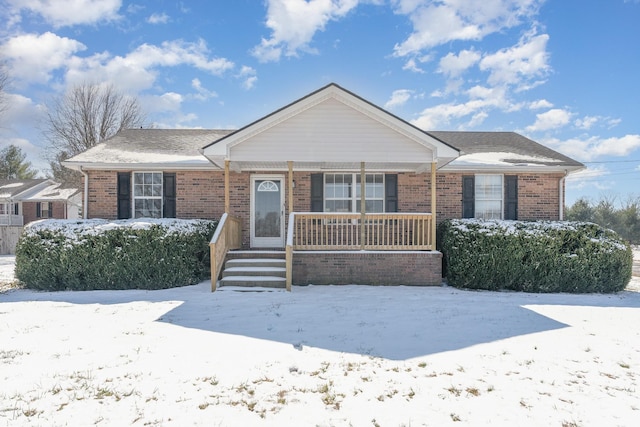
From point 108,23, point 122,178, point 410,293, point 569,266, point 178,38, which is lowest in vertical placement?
point 410,293

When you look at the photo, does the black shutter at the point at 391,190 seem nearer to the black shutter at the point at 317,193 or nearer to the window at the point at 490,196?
the black shutter at the point at 317,193

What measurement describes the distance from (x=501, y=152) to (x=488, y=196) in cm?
196

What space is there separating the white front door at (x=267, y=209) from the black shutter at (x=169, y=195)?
229cm

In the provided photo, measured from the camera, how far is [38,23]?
1317cm

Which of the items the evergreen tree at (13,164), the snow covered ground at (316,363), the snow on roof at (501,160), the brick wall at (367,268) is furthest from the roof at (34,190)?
the snow on roof at (501,160)

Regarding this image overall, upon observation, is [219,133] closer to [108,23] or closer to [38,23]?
[108,23]

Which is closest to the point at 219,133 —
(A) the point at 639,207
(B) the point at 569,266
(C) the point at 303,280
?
(C) the point at 303,280

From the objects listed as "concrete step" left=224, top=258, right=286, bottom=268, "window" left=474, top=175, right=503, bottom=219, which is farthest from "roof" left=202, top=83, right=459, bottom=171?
"window" left=474, top=175, right=503, bottom=219

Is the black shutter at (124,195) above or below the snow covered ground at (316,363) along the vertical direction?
above

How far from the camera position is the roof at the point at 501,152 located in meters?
10.8

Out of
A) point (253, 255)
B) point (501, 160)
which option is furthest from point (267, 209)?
point (501, 160)

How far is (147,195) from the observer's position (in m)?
10.8

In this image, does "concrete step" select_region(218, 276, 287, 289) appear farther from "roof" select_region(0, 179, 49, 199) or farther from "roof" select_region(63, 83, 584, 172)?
"roof" select_region(0, 179, 49, 199)

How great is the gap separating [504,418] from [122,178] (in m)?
11.0
